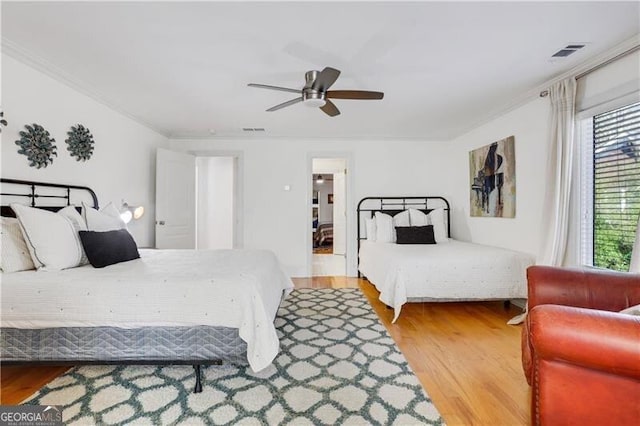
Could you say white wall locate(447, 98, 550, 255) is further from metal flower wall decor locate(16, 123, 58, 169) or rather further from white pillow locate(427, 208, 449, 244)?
metal flower wall decor locate(16, 123, 58, 169)

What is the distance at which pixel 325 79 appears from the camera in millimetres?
2285

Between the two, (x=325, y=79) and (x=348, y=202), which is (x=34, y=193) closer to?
(x=325, y=79)

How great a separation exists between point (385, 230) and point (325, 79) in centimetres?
272

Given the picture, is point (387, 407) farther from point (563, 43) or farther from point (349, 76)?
point (563, 43)

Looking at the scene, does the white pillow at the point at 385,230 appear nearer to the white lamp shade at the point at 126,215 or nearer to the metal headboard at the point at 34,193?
the white lamp shade at the point at 126,215

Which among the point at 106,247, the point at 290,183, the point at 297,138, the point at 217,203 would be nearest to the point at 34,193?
the point at 106,247

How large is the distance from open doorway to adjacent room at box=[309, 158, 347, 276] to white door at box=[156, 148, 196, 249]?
2.05 metres

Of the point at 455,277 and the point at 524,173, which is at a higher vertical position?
the point at 524,173

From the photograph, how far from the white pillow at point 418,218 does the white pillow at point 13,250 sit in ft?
14.2

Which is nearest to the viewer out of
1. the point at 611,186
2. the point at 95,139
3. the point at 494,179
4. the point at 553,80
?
the point at 611,186

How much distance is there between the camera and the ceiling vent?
88.9 inches

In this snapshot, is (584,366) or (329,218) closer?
(584,366)

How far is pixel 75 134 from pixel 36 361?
7.09 feet

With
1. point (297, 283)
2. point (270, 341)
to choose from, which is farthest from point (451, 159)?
point (270, 341)
